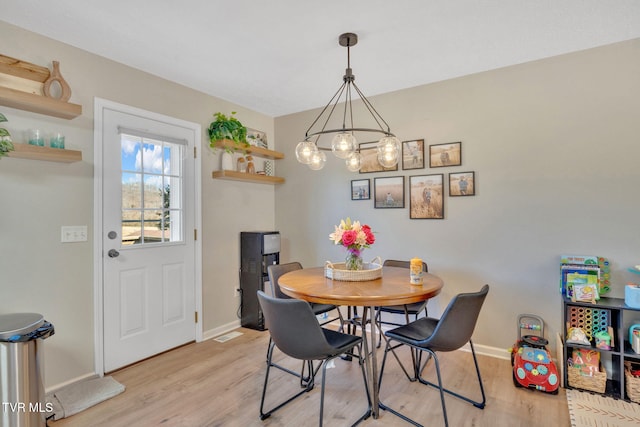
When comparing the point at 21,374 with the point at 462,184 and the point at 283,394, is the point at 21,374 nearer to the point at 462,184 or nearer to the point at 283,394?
the point at 283,394

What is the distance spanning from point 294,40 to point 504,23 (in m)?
1.42

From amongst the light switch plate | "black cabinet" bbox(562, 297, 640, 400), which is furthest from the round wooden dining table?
the light switch plate

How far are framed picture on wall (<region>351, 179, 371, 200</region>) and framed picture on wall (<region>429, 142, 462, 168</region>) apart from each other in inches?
27.4

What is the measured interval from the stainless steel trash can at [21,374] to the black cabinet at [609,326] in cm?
335

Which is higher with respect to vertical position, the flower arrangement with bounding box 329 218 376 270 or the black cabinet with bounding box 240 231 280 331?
the flower arrangement with bounding box 329 218 376 270

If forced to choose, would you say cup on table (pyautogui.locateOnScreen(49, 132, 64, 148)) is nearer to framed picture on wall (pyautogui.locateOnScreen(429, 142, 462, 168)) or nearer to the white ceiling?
the white ceiling

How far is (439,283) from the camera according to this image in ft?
6.83

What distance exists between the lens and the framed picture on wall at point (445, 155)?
9.79 feet

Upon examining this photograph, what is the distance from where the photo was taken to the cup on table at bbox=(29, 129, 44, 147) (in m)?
2.14

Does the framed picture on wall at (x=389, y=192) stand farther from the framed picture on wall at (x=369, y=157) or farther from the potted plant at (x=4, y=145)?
the potted plant at (x=4, y=145)

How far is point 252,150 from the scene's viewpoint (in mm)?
3709

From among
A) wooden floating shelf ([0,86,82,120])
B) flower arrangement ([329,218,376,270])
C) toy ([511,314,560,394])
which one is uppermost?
wooden floating shelf ([0,86,82,120])

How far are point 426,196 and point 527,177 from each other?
0.83m

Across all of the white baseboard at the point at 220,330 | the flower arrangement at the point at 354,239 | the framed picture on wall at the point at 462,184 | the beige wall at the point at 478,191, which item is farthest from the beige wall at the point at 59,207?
the framed picture on wall at the point at 462,184
